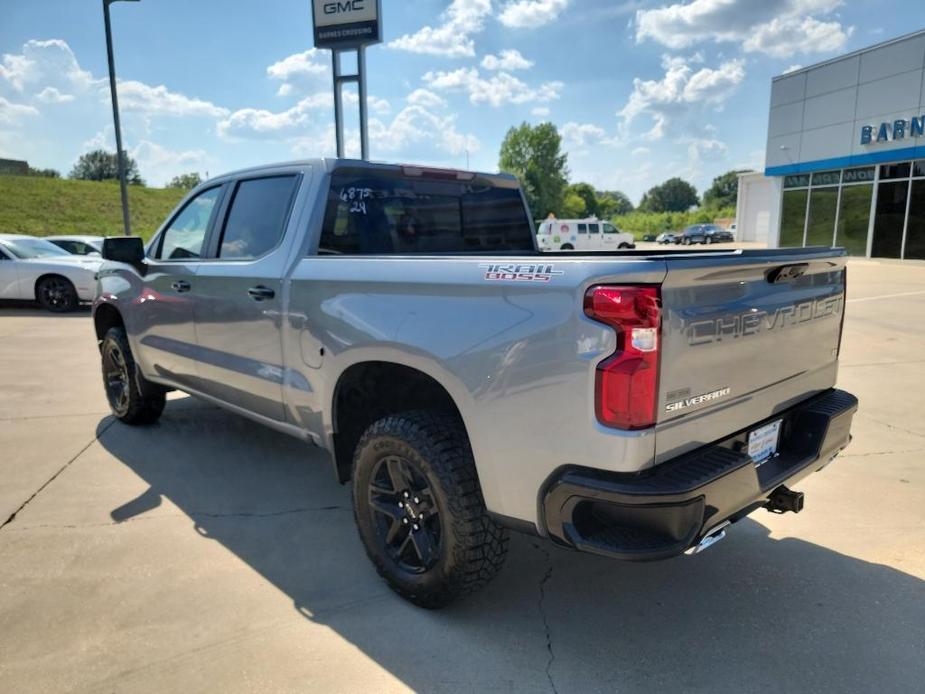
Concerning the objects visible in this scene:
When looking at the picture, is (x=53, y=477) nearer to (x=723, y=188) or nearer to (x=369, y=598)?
(x=369, y=598)

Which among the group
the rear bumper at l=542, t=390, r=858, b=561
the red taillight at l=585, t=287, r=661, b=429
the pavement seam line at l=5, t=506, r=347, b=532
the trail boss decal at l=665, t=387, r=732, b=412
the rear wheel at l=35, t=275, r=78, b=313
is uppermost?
the red taillight at l=585, t=287, r=661, b=429

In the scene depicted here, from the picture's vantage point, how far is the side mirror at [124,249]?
14.9ft

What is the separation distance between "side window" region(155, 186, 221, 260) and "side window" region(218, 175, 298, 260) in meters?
0.29

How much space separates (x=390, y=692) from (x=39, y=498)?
9.38 ft

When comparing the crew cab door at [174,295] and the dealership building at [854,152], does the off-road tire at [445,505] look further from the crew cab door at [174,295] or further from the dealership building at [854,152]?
the dealership building at [854,152]

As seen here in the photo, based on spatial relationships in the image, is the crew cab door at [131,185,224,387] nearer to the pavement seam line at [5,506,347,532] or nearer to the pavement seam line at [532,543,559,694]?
the pavement seam line at [5,506,347,532]

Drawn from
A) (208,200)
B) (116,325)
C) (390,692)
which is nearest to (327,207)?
(208,200)

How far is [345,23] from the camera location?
17750 millimetres

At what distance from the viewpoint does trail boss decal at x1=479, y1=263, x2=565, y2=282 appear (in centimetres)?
218

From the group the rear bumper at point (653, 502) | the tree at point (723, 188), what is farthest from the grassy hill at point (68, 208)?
the tree at point (723, 188)

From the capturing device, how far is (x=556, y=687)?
2.36 m

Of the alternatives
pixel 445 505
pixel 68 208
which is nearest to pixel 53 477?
pixel 445 505

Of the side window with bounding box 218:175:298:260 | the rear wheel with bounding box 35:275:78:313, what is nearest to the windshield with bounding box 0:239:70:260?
the rear wheel with bounding box 35:275:78:313

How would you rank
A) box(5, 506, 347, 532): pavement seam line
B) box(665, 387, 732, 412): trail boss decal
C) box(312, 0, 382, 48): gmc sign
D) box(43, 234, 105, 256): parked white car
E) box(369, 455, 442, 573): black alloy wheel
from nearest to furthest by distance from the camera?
1. box(665, 387, 732, 412): trail boss decal
2. box(369, 455, 442, 573): black alloy wheel
3. box(5, 506, 347, 532): pavement seam line
4. box(43, 234, 105, 256): parked white car
5. box(312, 0, 382, 48): gmc sign
